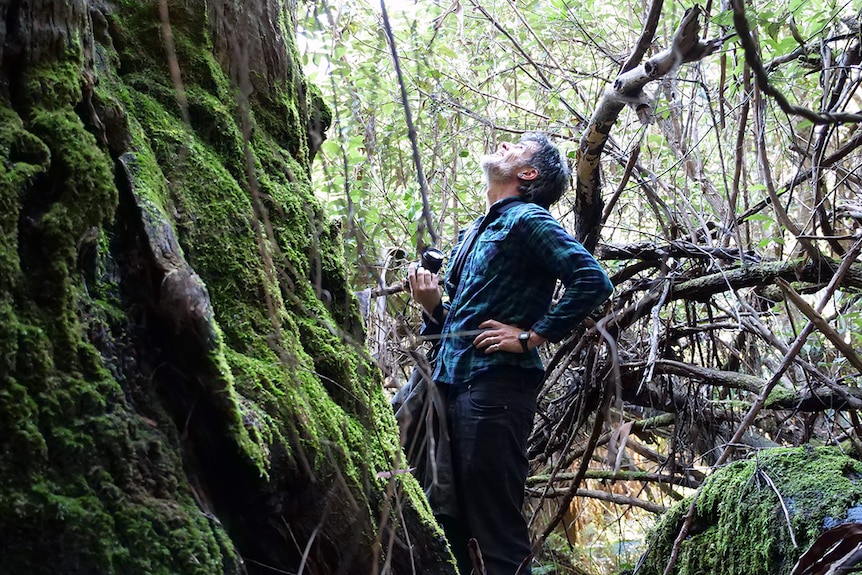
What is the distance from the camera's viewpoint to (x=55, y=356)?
1.11 meters

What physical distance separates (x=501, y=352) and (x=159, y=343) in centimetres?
151

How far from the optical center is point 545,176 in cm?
310

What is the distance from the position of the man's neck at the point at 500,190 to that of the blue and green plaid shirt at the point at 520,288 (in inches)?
9.4

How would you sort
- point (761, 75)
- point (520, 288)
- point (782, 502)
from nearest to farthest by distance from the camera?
point (761, 75) → point (782, 502) → point (520, 288)

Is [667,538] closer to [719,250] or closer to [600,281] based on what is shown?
[600,281]

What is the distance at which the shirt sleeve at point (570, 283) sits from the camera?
8.55 ft

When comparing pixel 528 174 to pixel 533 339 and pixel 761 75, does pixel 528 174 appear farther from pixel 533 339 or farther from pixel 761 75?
pixel 761 75

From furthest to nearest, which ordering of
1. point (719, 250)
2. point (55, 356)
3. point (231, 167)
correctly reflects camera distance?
point (719, 250)
point (231, 167)
point (55, 356)

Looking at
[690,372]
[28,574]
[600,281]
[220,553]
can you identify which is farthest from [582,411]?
[28,574]

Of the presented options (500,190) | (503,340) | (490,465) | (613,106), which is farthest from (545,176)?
(490,465)

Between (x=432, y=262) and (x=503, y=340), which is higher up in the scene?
(x=432, y=262)

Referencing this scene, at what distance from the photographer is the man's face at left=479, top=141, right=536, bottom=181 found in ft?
10.2

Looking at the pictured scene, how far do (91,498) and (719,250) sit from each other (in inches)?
126

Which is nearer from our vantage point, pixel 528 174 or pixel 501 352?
pixel 501 352
